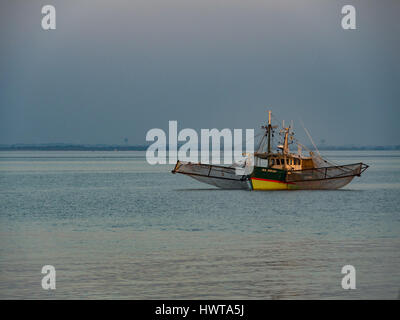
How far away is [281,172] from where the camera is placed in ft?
185

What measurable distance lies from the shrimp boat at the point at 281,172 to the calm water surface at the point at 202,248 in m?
3.01

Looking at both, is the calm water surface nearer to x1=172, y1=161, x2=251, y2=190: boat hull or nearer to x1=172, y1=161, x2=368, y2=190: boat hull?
x1=172, y1=161, x2=368, y2=190: boat hull

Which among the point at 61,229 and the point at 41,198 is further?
the point at 41,198

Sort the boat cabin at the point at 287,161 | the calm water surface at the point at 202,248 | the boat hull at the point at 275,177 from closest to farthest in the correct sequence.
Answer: the calm water surface at the point at 202,248 < the boat cabin at the point at 287,161 < the boat hull at the point at 275,177

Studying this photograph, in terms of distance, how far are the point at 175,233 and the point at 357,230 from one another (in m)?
9.32

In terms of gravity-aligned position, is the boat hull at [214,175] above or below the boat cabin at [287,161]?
below

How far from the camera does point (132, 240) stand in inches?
1224

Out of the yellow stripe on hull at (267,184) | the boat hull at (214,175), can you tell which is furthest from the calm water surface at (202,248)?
the boat hull at (214,175)

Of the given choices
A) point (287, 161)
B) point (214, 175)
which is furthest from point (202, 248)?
point (214, 175)

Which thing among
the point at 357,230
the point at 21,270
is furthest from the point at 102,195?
the point at 21,270

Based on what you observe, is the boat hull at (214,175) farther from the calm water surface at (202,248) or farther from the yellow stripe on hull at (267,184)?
the calm water surface at (202,248)

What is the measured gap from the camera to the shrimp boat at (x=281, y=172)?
5659 cm
